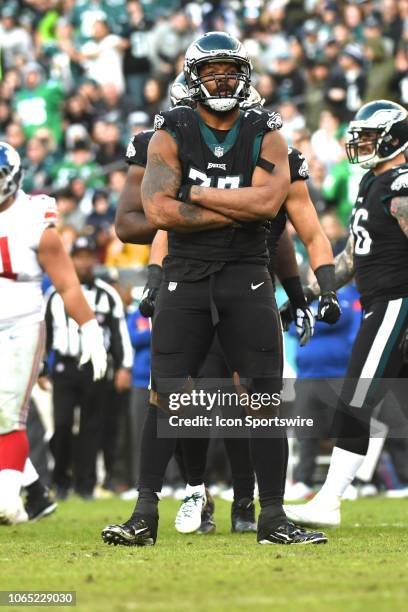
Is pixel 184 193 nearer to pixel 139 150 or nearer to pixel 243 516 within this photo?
pixel 139 150

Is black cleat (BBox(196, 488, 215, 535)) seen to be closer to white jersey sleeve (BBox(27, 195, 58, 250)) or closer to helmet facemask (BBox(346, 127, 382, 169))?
white jersey sleeve (BBox(27, 195, 58, 250))

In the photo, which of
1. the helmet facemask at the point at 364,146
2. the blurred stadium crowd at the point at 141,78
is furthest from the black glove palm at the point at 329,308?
the blurred stadium crowd at the point at 141,78

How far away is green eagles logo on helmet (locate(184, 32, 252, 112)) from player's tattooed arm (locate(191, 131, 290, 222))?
24 centimetres

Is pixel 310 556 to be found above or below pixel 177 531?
above

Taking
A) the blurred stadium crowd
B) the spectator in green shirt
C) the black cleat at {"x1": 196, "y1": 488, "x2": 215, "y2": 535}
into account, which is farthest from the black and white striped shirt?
the spectator in green shirt

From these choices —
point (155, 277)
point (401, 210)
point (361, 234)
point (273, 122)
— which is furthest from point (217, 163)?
point (361, 234)

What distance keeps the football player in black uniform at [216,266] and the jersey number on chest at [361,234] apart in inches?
62.5

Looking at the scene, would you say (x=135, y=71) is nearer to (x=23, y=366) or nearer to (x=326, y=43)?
(x=326, y=43)

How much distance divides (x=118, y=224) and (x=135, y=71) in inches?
544

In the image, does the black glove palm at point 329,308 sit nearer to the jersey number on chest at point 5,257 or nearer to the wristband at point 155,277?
the wristband at point 155,277

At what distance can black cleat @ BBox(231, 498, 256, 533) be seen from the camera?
313 inches

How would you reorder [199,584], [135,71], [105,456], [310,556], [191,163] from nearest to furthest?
[199,584] → [310,556] → [191,163] → [105,456] → [135,71]

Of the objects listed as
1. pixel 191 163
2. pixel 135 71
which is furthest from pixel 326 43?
pixel 191 163

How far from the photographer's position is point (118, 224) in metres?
7.98
